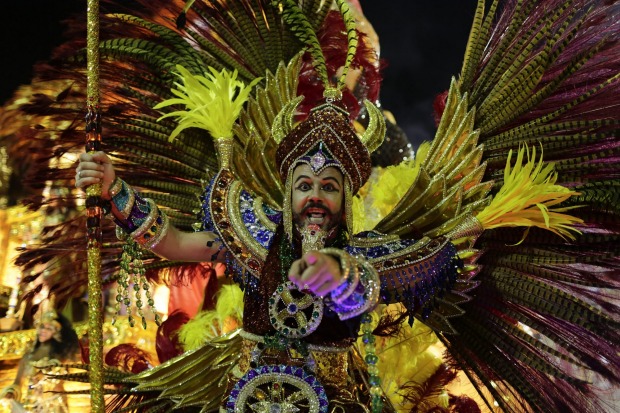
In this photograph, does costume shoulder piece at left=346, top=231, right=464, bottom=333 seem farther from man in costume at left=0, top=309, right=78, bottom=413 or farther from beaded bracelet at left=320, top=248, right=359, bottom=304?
man in costume at left=0, top=309, right=78, bottom=413

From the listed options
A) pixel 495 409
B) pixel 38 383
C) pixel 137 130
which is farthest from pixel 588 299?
pixel 38 383

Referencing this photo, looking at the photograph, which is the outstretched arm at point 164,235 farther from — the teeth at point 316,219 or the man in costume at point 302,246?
the teeth at point 316,219

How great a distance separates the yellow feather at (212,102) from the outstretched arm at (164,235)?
46cm

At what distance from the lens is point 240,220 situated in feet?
8.55

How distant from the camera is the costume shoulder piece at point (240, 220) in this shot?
2.54 m

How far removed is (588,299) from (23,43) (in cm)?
328

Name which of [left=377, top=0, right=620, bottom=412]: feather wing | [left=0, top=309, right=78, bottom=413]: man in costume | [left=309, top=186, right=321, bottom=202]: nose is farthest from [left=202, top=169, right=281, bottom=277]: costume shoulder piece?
[left=0, top=309, right=78, bottom=413]: man in costume

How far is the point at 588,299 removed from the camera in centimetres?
258

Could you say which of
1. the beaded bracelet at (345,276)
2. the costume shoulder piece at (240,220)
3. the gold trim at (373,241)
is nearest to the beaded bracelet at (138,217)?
the costume shoulder piece at (240,220)

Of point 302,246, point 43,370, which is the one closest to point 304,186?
point 302,246

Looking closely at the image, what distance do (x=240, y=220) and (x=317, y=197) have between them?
0.43 metres

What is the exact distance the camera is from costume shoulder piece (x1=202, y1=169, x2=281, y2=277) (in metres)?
2.54

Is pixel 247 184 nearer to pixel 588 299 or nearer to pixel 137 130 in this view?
pixel 137 130

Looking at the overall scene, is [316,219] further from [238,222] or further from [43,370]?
[43,370]
